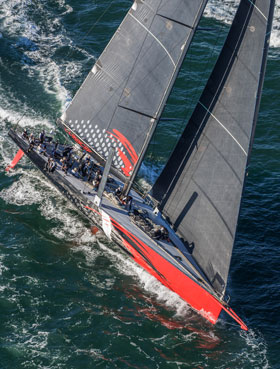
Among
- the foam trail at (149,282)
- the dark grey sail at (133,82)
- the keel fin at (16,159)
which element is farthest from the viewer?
the keel fin at (16,159)

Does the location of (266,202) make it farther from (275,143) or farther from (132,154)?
(132,154)

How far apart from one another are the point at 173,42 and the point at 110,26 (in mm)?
21205

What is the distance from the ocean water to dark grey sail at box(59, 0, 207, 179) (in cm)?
488

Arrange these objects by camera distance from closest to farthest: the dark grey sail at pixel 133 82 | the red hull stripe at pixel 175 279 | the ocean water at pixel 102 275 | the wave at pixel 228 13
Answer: the ocean water at pixel 102 275 → the red hull stripe at pixel 175 279 → the dark grey sail at pixel 133 82 → the wave at pixel 228 13

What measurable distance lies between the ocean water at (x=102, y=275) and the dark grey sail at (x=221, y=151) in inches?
113

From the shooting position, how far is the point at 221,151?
2575cm

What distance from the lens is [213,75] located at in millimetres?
25859

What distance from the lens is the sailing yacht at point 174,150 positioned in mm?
24859

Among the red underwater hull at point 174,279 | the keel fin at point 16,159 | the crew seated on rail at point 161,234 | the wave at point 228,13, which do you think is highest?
the wave at point 228,13

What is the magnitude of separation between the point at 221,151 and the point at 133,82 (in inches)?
247

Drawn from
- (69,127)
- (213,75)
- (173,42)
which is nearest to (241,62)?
(213,75)

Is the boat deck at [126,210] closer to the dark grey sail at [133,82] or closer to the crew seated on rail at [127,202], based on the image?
the crew seated on rail at [127,202]

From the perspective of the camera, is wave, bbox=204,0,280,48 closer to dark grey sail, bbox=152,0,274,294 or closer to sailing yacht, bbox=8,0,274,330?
sailing yacht, bbox=8,0,274,330

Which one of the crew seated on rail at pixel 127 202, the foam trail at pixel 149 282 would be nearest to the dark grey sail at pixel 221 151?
the foam trail at pixel 149 282
